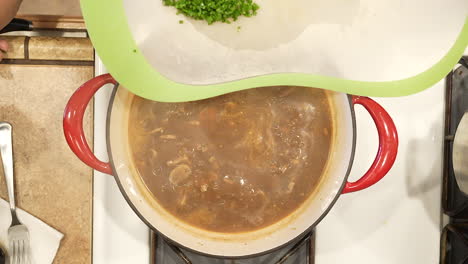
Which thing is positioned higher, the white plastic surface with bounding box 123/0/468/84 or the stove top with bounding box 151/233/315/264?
the white plastic surface with bounding box 123/0/468/84

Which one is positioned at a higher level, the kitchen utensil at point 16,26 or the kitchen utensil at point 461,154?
the kitchen utensil at point 16,26

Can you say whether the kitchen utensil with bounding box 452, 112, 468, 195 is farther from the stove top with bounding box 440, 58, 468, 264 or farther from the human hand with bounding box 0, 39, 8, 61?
the human hand with bounding box 0, 39, 8, 61

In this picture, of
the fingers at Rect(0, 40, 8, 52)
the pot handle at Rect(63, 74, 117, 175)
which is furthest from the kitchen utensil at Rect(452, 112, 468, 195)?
the fingers at Rect(0, 40, 8, 52)

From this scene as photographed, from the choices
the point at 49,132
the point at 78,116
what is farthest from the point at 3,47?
the point at 78,116

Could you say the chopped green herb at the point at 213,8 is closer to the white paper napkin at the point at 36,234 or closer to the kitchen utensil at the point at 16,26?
the kitchen utensil at the point at 16,26

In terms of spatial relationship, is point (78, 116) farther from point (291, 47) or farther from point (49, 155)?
point (291, 47)

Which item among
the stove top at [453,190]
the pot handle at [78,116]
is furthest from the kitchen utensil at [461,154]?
the pot handle at [78,116]
